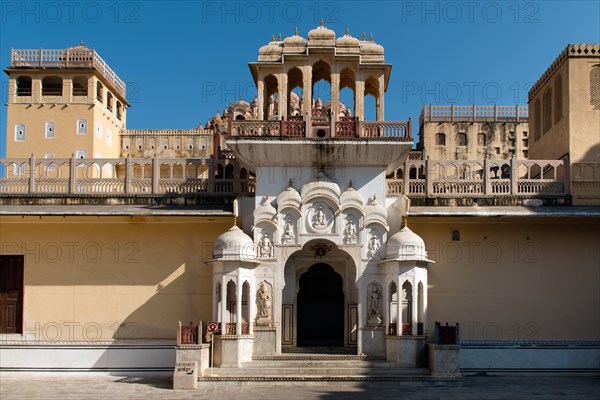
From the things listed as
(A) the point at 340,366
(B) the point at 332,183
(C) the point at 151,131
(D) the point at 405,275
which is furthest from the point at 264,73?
(C) the point at 151,131

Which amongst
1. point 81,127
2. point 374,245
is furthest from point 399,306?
point 81,127

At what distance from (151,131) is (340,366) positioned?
34362mm

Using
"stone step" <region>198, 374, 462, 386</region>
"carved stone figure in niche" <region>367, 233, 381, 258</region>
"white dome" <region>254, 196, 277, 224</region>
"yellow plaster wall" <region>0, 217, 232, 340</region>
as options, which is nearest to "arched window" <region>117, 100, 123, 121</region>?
"yellow plaster wall" <region>0, 217, 232, 340</region>

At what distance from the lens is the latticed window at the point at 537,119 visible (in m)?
23.4

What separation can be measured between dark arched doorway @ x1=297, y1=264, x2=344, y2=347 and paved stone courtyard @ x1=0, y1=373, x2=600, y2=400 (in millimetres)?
3681

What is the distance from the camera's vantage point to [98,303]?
1931 centimetres

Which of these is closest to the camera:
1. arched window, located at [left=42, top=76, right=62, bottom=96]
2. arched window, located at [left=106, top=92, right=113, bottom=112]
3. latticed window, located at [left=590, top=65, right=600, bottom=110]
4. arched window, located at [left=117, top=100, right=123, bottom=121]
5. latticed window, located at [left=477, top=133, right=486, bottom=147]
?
latticed window, located at [left=590, top=65, right=600, bottom=110]

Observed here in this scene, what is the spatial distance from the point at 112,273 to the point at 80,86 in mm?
25277

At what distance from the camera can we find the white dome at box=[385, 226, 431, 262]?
17203mm

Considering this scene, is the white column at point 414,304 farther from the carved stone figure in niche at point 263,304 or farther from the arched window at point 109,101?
the arched window at point 109,101

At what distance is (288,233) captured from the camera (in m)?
18.2

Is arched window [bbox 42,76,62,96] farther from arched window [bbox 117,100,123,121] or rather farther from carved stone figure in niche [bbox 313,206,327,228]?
carved stone figure in niche [bbox 313,206,327,228]

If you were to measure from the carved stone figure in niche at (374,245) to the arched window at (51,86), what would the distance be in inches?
1141

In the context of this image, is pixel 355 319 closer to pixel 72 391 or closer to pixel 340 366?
pixel 340 366
